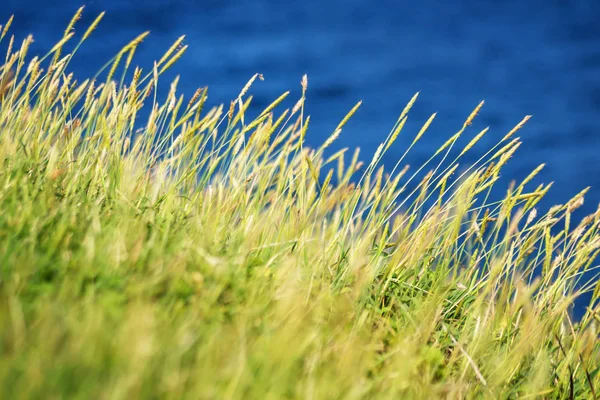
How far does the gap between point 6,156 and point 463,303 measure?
1747mm

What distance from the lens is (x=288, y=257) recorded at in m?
2.16

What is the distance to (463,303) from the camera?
2.41 meters

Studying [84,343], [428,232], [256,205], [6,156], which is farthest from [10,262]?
[428,232]

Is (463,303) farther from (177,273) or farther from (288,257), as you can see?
(177,273)

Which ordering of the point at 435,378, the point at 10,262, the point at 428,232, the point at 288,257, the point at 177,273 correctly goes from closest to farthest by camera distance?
the point at 10,262
the point at 177,273
the point at 435,378
the point at 288,257
the point at 428,232

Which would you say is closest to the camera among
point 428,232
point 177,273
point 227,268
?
point 177,273

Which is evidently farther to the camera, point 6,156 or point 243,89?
point 243,89

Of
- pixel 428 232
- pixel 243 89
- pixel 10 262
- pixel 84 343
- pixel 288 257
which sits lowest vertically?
pixel 84 343

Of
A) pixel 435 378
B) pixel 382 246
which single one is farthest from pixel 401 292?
pixel 435 378

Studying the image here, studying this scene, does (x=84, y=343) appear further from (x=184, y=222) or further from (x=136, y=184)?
(x=136, y=184)

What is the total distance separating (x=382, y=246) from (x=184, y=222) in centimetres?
70

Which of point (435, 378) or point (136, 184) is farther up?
point (136, 184)

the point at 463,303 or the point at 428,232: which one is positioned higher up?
the point at 428,232

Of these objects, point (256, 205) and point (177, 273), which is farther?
point (256, 205)
